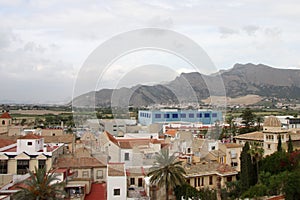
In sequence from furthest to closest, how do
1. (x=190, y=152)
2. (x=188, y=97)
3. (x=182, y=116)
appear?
(x=182, y=116) → (x=188, y=97) → (x=190, y=152)

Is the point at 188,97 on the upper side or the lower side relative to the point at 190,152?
upper

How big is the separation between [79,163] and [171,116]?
57.3 feet

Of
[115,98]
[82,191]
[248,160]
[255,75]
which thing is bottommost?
[82,191]

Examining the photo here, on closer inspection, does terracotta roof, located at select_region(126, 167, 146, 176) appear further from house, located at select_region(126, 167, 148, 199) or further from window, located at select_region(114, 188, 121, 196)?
window, located at select_region(114, 188, 121, 196)

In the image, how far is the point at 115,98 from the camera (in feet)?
55.4

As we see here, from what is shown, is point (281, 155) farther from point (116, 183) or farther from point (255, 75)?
point (255, 75)

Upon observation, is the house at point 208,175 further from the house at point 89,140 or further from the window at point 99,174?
the house at point 89,140

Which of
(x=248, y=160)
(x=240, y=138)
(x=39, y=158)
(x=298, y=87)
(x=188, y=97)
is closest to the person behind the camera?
Answer: (x=248, y=160)

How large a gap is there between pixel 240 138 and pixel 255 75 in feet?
240

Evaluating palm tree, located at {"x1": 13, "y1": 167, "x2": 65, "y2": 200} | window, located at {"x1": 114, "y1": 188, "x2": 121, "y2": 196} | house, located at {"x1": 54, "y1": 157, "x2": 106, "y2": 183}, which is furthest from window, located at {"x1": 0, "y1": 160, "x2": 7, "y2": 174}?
palm tree, located at {"x1": 13, "y1": 167, "x2": 65, "y2": 200}

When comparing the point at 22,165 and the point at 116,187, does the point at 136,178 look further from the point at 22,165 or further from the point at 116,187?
the point at 22,165

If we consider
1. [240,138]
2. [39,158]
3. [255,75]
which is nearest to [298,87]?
[255,75]

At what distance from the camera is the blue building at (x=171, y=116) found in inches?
1079

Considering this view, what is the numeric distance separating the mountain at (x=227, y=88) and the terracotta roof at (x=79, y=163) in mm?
2415
